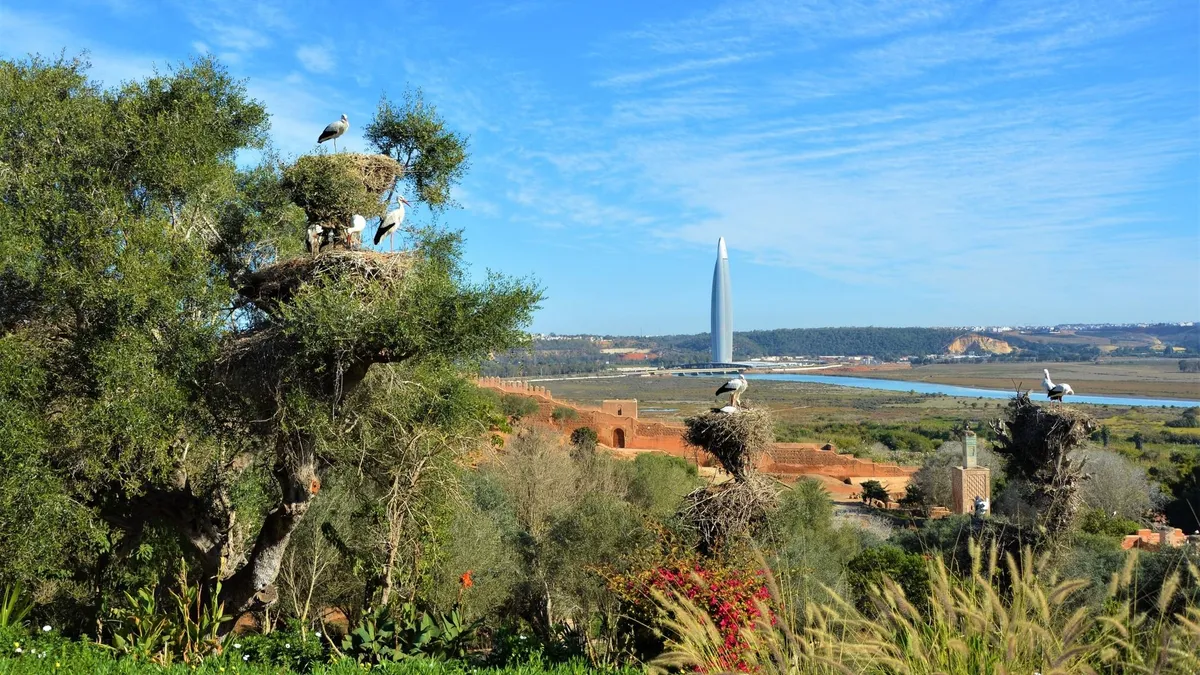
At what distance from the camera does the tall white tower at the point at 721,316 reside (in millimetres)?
122625

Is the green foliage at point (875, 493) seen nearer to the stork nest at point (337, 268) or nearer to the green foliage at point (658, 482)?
the green foliage at point (658, 482)

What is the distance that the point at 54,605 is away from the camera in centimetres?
932

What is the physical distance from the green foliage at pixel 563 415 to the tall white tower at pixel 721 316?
80.4 meters

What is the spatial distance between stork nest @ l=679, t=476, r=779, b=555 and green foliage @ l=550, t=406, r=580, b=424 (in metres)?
32.7

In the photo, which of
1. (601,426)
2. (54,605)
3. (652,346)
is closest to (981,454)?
(601,426)

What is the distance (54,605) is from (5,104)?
17.1 feet

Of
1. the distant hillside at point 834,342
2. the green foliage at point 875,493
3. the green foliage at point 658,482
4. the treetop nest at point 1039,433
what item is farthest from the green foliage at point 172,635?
the distant hillside at point 834,342

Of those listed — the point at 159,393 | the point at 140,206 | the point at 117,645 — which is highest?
the point at 140,206

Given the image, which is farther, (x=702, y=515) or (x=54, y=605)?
(x=54, y=605)

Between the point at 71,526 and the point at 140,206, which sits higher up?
the point at 140,206

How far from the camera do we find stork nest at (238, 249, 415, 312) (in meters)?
6.74

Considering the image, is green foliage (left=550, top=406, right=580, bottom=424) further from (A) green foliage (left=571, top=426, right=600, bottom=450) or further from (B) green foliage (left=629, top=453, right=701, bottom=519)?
(B) green foliage (left=629, top=453, right=701, bottom=519)

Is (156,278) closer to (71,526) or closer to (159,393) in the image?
(159,393)

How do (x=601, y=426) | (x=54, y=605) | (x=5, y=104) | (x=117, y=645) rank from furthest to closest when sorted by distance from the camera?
(x=601, y=426), (x=54, y=605), (x=5, y=104), (x=117, y=645)
